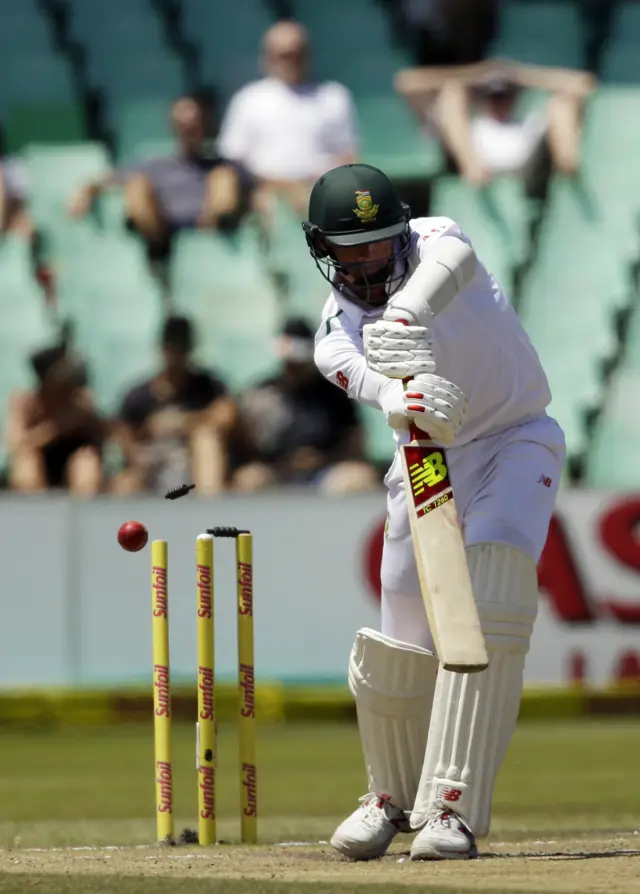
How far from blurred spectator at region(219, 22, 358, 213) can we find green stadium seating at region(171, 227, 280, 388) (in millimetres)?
350

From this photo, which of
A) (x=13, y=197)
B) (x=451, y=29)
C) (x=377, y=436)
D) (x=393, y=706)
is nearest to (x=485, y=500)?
(x=393, y=706)

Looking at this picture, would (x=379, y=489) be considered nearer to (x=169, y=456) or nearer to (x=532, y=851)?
(x=169, y=456)

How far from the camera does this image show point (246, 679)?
16.2 feet

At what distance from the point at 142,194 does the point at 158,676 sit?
21.6ft

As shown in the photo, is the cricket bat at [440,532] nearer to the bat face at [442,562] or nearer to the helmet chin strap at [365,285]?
the bat face at [442,562]

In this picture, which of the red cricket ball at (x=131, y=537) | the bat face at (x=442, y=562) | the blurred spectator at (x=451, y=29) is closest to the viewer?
the bat face at (x=442, y=562)

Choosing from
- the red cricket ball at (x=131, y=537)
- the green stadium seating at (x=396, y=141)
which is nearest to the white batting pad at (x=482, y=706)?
the red cricket ball at (x=131, y=537)

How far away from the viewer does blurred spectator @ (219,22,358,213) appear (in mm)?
11055

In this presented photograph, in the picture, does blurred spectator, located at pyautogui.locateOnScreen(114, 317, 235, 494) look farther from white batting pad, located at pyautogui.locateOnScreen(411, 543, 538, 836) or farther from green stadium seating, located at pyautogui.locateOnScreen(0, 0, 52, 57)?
white batting pad, located at pyautogui.locateOnScreen(411, 543, 538, 836)

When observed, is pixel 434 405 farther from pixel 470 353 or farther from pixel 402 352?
pixel 470 353

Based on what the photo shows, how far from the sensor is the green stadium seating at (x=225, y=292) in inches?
433

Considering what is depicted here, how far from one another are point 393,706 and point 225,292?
21.6 ft

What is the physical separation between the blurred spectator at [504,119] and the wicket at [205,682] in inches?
255

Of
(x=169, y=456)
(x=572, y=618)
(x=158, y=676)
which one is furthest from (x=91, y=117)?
(x=158, y=676)
